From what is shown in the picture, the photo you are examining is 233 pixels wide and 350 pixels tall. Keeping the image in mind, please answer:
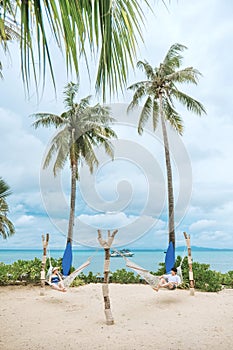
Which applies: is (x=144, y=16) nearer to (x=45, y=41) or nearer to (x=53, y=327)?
(x=45, y=41)

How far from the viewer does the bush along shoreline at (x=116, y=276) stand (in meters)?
8.34

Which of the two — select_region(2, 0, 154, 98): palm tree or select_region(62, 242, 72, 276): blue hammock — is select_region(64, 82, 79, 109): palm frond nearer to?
select_region(62, 242, 72, 276): blue hammock

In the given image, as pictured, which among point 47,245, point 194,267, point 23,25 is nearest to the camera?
point 23,25

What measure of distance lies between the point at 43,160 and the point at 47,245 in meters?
4.17

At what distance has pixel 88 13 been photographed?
953mm

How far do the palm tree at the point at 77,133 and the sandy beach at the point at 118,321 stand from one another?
15.2ft

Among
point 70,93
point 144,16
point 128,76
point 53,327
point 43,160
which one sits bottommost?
point 53,327

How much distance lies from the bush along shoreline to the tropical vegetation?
2598 mm

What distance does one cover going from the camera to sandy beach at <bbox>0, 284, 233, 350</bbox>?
4332 millimetres

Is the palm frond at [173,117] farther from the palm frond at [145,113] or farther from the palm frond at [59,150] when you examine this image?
the palm frond at [59,150]

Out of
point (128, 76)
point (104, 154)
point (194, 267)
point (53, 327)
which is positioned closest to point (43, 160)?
point (104, 154)

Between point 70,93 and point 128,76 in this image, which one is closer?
point 128,76

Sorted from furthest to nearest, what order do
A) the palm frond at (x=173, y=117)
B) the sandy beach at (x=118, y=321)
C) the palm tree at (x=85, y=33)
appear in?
the palm frond at (x=173, y=117), the sandy beach at (x=118, y=321), the palm tree at (x=85, y=33)

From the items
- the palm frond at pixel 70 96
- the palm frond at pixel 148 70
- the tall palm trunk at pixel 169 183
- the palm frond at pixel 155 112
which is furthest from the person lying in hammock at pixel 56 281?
the palm frond at pixel 148 70
